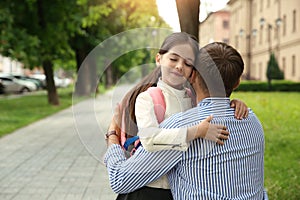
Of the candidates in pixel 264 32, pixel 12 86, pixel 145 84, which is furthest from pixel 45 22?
pixel 264 32

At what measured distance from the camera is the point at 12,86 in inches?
1612

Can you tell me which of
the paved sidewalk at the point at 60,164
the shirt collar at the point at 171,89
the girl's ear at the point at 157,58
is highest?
the girl's ear at the point at 157,58

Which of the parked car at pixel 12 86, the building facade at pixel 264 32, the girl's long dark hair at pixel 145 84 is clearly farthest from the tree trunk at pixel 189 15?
the building facade at pixel 264 32

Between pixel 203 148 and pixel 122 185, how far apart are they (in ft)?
1.30

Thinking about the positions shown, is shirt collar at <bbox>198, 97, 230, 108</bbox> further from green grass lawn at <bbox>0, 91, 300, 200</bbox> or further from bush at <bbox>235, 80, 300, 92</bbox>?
bush at <bbox>235, 80, 300, 92</bbox>

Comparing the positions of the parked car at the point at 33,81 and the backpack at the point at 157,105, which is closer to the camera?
the backpack at the point at 157,105

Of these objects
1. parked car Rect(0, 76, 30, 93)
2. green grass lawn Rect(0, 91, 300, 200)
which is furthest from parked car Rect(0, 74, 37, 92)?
green grass lawn Rect(0, 91, 300, 200)

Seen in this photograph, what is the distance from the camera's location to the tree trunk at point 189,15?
6289 millimetres

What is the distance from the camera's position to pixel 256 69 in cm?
6438

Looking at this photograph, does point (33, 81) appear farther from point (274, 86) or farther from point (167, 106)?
point (167, 106)

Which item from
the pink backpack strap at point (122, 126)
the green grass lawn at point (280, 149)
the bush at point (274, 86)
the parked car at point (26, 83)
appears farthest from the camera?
the parked car at point (26, 83)

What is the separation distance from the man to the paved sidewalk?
19cm

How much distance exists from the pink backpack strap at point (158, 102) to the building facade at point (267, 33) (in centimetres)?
4385

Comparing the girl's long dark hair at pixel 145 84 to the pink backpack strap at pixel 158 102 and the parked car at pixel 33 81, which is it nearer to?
the pink backpack strap at pixel 158 102
